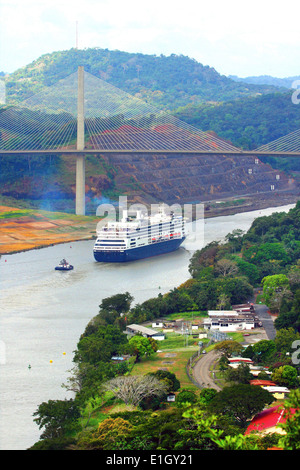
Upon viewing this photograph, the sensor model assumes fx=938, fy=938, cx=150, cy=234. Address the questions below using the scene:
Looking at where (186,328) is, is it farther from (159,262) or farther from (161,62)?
(161,62)

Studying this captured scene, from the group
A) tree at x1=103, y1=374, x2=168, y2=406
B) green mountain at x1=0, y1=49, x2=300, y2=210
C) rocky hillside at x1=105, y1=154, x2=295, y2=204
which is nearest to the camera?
tree at x1=103, y1=374, x2=168, y2=406

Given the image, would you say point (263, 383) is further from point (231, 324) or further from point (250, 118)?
point (250, 118)

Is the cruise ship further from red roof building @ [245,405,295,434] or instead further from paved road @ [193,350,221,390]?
red roof building @ [245,405,295,434]

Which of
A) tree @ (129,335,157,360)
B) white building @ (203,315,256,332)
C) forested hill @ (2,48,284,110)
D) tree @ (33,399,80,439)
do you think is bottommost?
tree @ (33,399,80,439)

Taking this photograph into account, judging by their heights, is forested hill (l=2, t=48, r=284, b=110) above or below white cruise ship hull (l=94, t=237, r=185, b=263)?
above

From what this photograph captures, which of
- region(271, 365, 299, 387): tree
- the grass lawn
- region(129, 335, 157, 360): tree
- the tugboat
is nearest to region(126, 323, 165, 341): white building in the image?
the grass lawn

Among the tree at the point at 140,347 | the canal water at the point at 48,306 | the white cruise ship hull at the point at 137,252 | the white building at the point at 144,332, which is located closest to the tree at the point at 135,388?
the canal water at the point at 48,306
